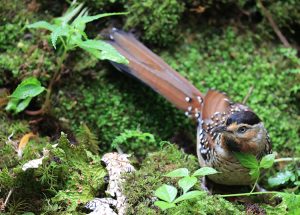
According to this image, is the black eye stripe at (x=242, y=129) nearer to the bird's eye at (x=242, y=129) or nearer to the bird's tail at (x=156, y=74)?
the bird's eye at (x=242, y=129)

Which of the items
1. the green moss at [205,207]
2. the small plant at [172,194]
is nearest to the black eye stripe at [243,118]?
the green moss at [205,207]

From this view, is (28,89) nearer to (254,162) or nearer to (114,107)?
(114,107)

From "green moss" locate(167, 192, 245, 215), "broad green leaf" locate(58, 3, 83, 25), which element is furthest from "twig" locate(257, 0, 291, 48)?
"green moss" locate(167, 192, 245, 215)

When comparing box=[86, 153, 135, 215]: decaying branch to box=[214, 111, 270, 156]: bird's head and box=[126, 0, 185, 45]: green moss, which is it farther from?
box=[126, 0, 185, 45]: green moss

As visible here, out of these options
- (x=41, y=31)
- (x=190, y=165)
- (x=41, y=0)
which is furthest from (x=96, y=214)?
(x=41, y=0)

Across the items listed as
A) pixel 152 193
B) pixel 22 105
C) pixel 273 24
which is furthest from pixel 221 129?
pixel 273 24

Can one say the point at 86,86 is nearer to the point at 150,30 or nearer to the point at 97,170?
the point at 150,30

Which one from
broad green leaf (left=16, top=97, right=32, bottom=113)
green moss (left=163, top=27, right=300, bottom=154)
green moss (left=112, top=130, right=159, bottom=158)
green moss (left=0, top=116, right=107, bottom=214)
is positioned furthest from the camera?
green moss (left=163, top=27, right=300, bottom=154)
